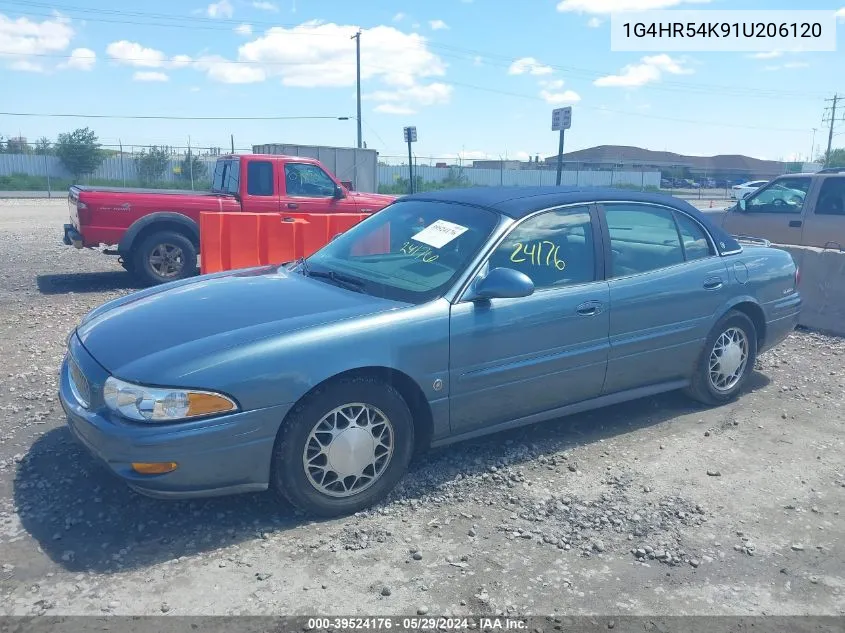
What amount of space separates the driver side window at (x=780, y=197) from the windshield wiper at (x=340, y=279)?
810 centimetres

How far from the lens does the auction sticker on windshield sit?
4414mm

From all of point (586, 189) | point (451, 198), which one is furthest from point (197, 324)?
point (586, 189)

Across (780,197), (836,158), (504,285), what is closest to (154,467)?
(504,285)

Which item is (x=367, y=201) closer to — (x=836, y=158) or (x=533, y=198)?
(x=533, y=198)

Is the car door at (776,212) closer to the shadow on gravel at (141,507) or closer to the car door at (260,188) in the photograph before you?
the car door at (260,188)

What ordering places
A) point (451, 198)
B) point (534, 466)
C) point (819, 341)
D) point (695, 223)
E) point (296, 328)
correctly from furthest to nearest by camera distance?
1. point (819, 341)
2. point (695, 223)
3. point (451, 198)
4. point (534, 466)
5. point (296, 328)

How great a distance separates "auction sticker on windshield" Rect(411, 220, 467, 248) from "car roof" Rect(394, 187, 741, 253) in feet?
0.74

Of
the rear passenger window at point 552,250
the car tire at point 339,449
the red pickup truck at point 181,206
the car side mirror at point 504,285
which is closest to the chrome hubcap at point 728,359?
the rear passenger window at point 552,250

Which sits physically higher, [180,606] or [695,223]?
[695,223]

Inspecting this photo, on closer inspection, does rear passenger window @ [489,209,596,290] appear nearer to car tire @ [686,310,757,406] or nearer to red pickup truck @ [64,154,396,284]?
car tire @ [686,310,757,406]

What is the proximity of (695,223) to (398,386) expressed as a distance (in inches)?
109

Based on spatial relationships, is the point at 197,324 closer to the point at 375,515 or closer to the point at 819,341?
the point at 375,515

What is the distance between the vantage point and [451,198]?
4820mm

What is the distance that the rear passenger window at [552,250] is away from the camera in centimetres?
433
